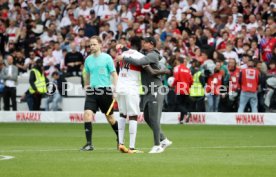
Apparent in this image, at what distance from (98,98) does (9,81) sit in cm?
1511

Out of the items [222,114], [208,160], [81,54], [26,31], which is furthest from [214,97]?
[208,160]

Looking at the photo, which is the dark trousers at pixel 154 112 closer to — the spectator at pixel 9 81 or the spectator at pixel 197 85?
the spectator at pixel 197 85

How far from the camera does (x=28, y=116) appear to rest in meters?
31.7

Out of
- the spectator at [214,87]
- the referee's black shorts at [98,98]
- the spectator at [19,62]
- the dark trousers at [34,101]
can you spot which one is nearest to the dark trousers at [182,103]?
the spectator at [214,87]

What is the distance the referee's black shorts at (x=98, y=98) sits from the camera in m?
17.6

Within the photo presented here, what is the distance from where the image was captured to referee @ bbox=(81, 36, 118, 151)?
1748 centimetres

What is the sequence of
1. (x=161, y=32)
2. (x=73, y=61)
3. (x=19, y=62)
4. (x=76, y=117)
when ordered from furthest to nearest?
(x=19, y=62) → (x=161, y=32) → (x=73, y=61) → (x=76, y=117)

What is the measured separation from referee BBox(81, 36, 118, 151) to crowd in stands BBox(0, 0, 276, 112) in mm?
11408

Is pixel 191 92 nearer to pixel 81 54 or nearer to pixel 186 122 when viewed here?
pixel 186 122

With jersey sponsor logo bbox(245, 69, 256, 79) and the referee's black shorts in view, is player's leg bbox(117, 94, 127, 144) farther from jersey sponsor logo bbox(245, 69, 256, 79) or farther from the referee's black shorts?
jersey sponsor logo bbox(245, 69, 256, 79)

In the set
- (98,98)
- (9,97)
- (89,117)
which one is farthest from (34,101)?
(89,117)

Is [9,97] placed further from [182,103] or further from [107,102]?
[107,102]

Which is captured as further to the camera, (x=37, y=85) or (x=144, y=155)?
(x=37, y=85)

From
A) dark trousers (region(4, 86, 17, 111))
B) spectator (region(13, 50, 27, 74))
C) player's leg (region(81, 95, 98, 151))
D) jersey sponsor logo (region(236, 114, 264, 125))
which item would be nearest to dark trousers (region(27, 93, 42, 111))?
dark trousers (region(4, 86, 17, 111))
